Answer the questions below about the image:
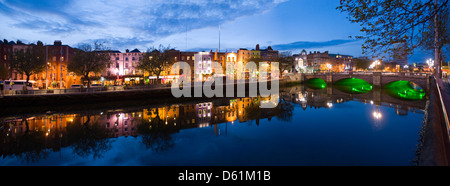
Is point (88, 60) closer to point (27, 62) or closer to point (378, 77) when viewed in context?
point (27, 62)

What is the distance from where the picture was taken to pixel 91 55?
39.8 metres

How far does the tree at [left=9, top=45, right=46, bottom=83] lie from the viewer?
4250 centimetres

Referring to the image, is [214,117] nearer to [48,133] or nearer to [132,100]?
[48,133]

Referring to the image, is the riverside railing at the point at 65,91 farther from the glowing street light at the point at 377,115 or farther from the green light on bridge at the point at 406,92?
the green light on bridge at the point at 406,92

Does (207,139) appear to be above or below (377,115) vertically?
below

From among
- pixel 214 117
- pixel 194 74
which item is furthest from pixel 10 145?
pixel 194 74

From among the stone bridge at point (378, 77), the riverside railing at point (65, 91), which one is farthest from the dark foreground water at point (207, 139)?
the stone bridge at point (378, 77)

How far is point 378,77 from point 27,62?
248 feet

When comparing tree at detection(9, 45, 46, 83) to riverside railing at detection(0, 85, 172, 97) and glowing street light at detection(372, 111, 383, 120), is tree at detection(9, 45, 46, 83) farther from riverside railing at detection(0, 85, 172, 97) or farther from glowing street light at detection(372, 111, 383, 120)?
glowing street light at detection(372, 111, 383, 120)

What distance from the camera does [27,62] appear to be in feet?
141

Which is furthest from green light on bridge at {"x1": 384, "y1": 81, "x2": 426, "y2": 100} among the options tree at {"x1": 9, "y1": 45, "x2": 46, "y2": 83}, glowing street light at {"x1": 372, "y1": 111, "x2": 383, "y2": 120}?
tree at {"x1": 9, "y1": 45, "x2": 46, "y2": 83}
